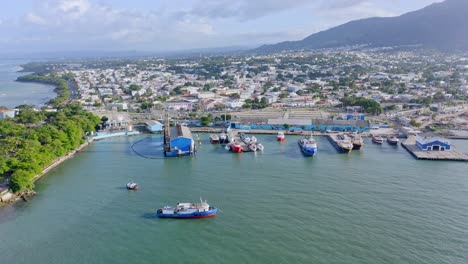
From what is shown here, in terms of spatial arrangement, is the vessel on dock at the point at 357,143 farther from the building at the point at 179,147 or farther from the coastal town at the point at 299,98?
the building at the point at 179,147

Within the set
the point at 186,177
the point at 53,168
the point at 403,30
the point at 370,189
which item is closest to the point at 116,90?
the point at 53,168

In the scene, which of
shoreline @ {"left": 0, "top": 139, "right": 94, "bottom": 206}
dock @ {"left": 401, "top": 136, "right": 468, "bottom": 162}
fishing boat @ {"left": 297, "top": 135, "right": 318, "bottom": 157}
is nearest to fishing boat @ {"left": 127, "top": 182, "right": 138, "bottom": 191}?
shoreline @ {"left": 0, "top": 139, "right": 94, "bottom": 206}

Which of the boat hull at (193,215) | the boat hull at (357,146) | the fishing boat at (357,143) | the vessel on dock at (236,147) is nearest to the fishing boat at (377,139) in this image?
the fishing boat at (357,143)

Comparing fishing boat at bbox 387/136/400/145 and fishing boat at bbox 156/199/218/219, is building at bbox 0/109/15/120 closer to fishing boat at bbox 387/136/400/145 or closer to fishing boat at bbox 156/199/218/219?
fishing boat at bbox 156/199/218/219

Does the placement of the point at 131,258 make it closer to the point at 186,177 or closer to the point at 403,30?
the point at 186,177

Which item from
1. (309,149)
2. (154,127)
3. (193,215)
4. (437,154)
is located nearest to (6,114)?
(154,127)
